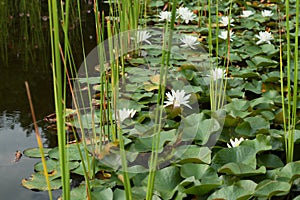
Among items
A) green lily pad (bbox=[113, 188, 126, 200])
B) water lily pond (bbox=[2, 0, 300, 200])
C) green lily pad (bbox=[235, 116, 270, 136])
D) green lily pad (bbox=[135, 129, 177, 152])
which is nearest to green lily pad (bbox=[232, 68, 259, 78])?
water lily pond (bbox=[2, 0, 300, 200])

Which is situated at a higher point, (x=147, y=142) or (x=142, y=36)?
(x=142, y=36)

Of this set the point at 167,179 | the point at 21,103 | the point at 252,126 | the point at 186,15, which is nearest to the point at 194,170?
the point at 167,179

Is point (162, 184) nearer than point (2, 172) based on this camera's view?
Yes

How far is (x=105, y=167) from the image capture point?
1252mm

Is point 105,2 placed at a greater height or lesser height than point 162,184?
greater

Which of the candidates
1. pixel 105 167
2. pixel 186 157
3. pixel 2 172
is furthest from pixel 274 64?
pixel 2 172

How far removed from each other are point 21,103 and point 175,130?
68 cm

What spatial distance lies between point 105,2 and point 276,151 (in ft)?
7.31

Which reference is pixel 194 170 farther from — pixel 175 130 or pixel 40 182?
pixel 40 182

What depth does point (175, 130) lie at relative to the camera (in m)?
1.35

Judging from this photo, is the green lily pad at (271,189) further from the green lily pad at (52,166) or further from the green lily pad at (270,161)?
the green lily pad at (52,166)

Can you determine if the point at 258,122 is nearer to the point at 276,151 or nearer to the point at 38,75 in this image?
the point at 276,151

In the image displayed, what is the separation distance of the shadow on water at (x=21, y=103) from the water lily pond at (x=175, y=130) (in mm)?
34

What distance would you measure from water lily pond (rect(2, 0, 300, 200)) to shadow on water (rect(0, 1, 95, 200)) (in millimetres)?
34
